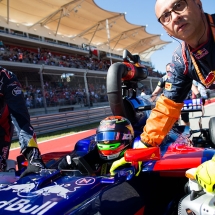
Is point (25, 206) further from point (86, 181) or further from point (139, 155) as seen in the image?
point (139, 155)

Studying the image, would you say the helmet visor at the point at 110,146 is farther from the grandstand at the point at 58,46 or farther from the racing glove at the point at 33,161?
the grandstand at the point at 58,46

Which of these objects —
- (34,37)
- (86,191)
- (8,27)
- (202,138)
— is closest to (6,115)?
(86,191)

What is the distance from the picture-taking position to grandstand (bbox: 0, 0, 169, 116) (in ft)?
54.9

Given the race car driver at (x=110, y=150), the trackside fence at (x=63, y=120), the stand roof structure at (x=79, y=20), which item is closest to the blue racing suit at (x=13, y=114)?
the race car driver at (x=110, y=150)

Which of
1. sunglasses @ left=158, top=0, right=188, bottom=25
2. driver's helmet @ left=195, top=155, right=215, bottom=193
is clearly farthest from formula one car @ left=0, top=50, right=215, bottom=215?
sunglasses @ left=158, top=0, right=188, bottom=25

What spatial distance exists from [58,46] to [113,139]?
24971mm

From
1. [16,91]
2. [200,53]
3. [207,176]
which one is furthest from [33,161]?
[200,53]

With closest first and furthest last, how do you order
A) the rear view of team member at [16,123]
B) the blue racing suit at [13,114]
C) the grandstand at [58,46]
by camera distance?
the rear view of team member at [16,123] < the blue racing suit at [13,114] < the grandstand at [58,46]

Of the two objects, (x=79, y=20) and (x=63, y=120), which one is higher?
(x=79, y=20)

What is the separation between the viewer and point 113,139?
2338 millimetres

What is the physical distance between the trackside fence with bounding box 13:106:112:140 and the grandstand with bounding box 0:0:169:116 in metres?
2.55

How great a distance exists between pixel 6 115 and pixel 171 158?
1577 millimetres

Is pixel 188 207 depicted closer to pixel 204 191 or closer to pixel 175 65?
pixel 204 191

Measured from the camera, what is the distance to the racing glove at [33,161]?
173 cm
